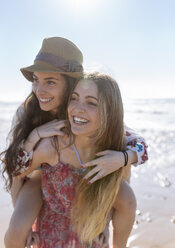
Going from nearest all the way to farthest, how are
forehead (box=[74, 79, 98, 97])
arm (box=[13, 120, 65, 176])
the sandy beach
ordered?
1. forehead (box=[74, 79, 98, 97])
2. arm (box=[13, 120, 65, 176])
3. the sandy beach

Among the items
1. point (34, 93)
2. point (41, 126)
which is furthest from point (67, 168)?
point (34, 93)

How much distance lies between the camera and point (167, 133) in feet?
37.0

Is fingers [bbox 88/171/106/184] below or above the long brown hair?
below

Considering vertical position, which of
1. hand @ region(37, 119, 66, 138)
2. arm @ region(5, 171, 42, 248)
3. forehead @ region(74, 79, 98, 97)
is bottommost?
arm @ region(5, 171, 42, 248)

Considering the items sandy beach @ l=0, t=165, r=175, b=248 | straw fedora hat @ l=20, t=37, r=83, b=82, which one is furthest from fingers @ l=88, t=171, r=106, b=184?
sandy beach @ l=0, t=165, r=175, b=248

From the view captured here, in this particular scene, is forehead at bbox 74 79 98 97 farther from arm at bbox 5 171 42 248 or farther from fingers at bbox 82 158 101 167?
arm at bbox 5 171 42 248

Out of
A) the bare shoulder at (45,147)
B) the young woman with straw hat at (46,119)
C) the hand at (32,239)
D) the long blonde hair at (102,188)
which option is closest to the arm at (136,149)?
the young woman with straw hat at (46,119)

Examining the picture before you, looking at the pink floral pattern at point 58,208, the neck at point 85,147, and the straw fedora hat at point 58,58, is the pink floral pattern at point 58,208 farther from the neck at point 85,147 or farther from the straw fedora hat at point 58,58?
the straw fedora hat at point 58,58

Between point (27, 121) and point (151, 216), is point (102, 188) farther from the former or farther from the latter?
point (151, 216)

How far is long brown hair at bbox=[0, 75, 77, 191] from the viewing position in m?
2.73

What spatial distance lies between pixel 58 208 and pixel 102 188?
0.48 meters

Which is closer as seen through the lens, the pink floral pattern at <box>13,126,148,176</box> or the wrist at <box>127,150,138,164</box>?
the pink floral pattern at <box>13,126,148,176</box>

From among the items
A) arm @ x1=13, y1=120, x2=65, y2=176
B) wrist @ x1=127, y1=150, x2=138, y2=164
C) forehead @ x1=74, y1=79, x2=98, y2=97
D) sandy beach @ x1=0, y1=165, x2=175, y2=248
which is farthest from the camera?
sandy beach @ x1=0, y1=165, x2=175, y2=248

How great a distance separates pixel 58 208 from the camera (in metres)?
2.88
